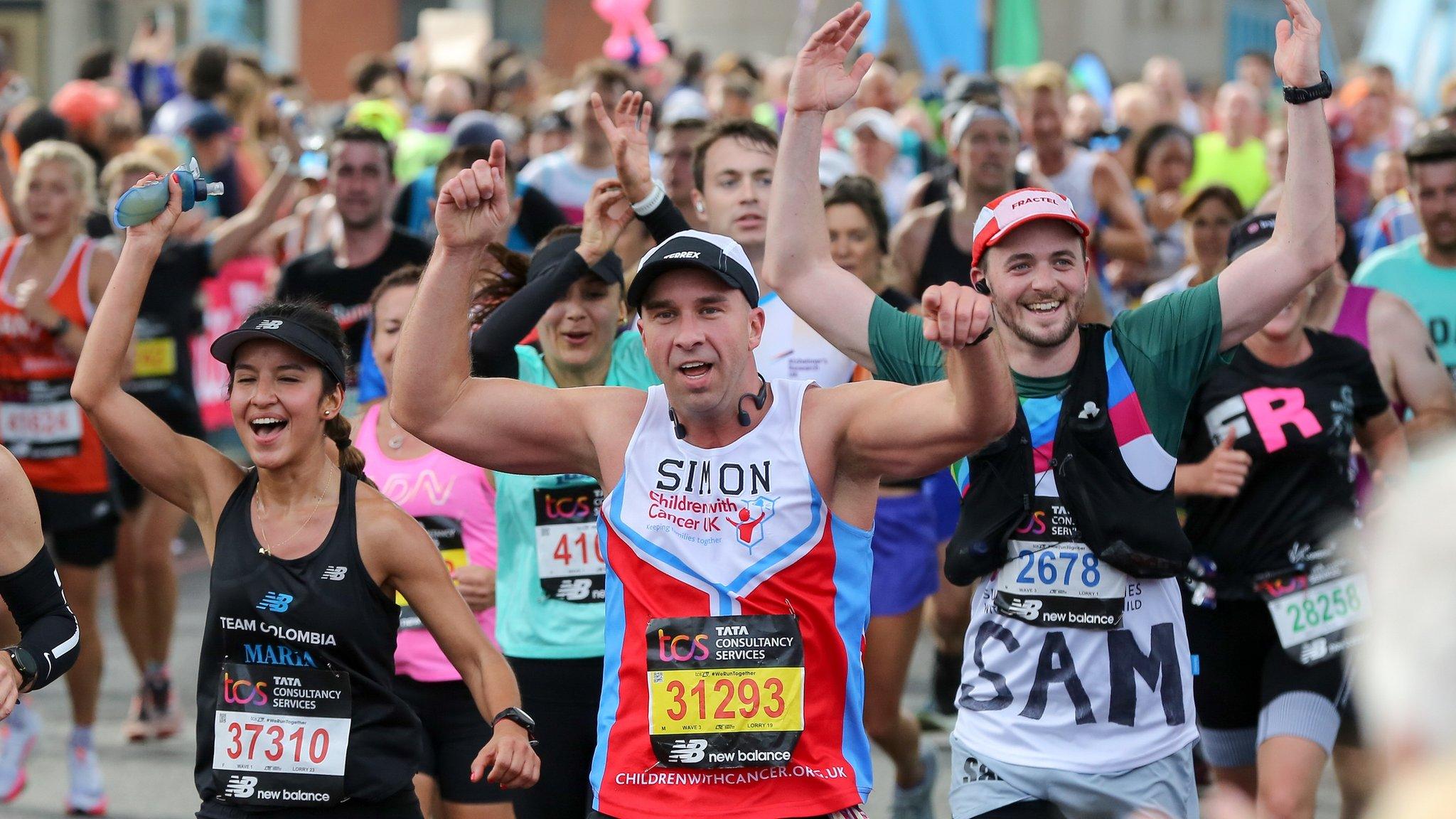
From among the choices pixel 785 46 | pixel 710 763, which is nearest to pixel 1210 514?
pixel 710 763

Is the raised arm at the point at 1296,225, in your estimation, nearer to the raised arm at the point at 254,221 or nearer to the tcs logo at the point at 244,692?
the tcs logo at the point at 244,692

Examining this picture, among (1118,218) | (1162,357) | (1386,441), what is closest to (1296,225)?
(1162,357)

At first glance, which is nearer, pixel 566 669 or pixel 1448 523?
pixel 1448 523

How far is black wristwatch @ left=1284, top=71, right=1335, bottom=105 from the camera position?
13.7 ft

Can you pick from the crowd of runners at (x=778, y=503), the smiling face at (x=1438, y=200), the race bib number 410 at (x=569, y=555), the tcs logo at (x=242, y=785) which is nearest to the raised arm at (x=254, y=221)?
the crowd of runners at (x=778, y=503)

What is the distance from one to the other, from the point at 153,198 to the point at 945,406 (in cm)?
191

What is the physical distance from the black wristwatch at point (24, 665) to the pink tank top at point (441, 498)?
1.38 meters

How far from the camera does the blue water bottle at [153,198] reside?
13.9ft

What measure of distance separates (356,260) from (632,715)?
4.25 metres

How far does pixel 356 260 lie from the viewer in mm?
7629

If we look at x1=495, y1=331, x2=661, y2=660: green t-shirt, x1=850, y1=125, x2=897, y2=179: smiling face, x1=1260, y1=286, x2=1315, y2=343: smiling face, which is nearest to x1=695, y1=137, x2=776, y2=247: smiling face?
x1=495, y1=331, x2=661, y2=660: green t-shirt

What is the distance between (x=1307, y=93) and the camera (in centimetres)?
418

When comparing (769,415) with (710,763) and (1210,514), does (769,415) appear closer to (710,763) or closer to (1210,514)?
(710,763)

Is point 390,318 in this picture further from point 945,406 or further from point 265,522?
point 945,406
